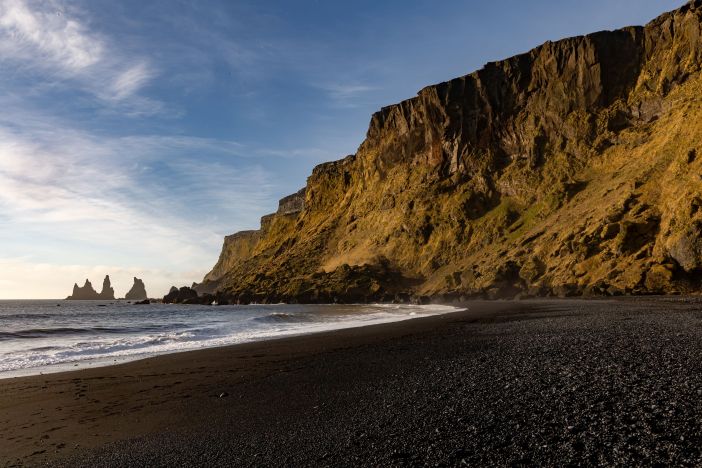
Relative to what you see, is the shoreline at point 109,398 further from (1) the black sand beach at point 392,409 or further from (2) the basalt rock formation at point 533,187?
(2) the basalt rock formation at point 533,187

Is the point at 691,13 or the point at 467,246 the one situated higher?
the point at 691,13

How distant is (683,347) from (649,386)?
4345mm

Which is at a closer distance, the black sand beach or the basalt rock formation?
the black sand beach

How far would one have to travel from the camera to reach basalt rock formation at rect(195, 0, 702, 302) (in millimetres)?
46375

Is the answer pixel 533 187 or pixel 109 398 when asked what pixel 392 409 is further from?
pixel 533 187

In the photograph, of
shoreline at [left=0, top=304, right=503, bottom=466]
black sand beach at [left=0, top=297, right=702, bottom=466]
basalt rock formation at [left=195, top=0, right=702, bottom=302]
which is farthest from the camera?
basalt rock formation at [left=195, top=0, right=702, bottom=302]

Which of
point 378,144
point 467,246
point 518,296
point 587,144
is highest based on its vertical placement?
point 378,144

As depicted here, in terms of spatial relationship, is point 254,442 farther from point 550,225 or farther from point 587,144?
point 587,144

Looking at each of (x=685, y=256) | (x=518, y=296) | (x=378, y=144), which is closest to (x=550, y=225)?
(x=518, y=296)

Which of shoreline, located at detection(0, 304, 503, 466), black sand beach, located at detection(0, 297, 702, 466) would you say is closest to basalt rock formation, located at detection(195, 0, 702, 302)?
black sand beach, located at detection(0, 297, 702, 466)

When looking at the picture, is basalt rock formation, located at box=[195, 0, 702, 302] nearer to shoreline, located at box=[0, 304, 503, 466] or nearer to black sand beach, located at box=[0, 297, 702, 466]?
black sand beach, located at box=[0, 297, 702, 466]

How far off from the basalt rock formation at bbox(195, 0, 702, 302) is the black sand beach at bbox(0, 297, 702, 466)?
115 ft

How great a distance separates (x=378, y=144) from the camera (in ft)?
358

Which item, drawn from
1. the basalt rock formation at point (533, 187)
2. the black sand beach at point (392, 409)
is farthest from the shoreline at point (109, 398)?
the basalt rock formation at point (533, 187)
